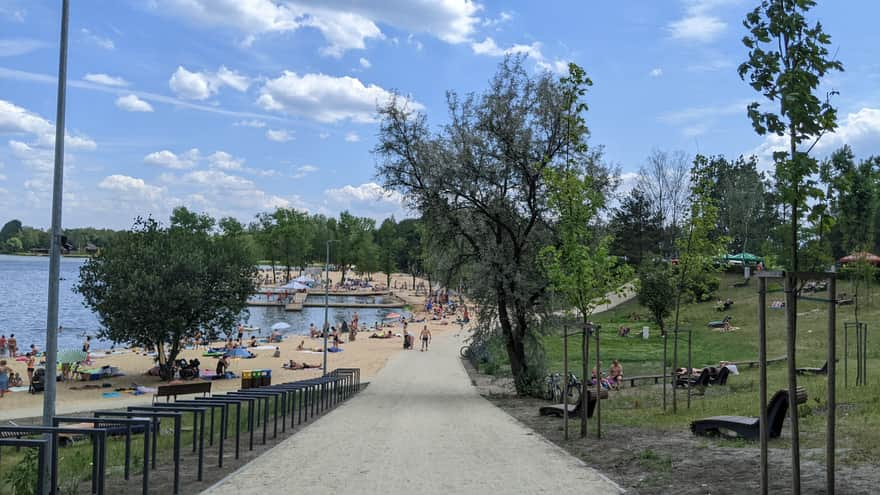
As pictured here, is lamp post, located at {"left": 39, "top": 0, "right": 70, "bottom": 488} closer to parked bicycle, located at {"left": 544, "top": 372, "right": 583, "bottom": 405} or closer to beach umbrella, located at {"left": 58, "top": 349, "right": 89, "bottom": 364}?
parked bicycle, located at {"left": 544, "top": 372, "right": 583, "bottom": 405}

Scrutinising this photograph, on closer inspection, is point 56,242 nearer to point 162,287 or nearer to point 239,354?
point 162,287

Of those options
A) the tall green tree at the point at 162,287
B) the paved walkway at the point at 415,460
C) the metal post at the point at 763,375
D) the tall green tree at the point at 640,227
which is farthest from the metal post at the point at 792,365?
the tall green tree at the point at 640,227

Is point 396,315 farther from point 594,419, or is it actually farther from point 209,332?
point 594,419

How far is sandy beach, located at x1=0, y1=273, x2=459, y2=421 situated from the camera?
26172 mm

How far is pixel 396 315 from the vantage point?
77625mm

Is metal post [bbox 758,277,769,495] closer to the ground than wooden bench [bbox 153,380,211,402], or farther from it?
farther from it

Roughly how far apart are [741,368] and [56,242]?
25333 mm

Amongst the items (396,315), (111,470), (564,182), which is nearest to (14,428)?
(111,470)

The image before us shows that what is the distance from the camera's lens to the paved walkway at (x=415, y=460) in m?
8.36

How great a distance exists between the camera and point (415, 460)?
403 inches

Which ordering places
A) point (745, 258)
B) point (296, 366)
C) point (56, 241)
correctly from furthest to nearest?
point (745, 258), point (296, 366), point (56, 241)

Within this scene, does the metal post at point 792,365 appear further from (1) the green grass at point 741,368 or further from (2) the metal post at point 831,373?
(1) the green grass at point 741,368

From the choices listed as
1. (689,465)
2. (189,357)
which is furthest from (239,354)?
(689,465)

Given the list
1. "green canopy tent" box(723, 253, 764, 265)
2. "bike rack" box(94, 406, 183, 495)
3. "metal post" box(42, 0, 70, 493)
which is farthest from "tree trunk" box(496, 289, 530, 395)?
"metal post" box(42, 0, 70, 493)
